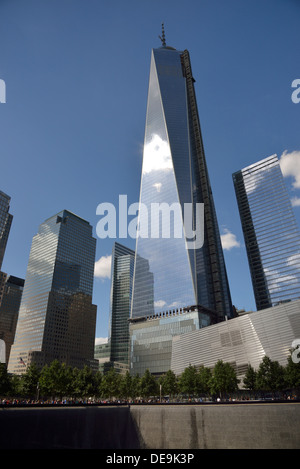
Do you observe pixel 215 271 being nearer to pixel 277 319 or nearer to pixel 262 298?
pixel 262 298

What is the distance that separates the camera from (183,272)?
139 meters

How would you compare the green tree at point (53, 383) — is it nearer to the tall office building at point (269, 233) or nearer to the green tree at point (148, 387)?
the green tree at point (148, 387)

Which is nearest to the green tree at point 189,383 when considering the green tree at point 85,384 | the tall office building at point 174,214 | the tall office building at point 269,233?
the green tree at point 85,384

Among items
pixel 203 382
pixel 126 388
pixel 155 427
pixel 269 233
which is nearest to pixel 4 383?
pixel 126 388

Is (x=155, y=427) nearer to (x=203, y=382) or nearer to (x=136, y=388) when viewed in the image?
(x=203, y=382)

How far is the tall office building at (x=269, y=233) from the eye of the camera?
15962cm

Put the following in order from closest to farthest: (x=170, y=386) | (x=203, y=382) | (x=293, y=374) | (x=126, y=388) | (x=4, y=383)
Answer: (x=293, y=374) < (x=4, y=383) < (x=203, y=382) < (x=170, y=386) < (x=126, y=388)

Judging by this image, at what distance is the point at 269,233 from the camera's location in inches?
6781

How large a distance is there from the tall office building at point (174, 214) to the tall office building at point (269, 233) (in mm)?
23730

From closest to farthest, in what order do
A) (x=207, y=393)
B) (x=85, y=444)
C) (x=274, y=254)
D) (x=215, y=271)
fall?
(x=85, y=444), (x=207, y=393), (x=215, y=271), (x=274, y=254)

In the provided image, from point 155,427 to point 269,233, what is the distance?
498 ft

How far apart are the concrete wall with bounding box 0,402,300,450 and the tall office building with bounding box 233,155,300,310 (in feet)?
441
